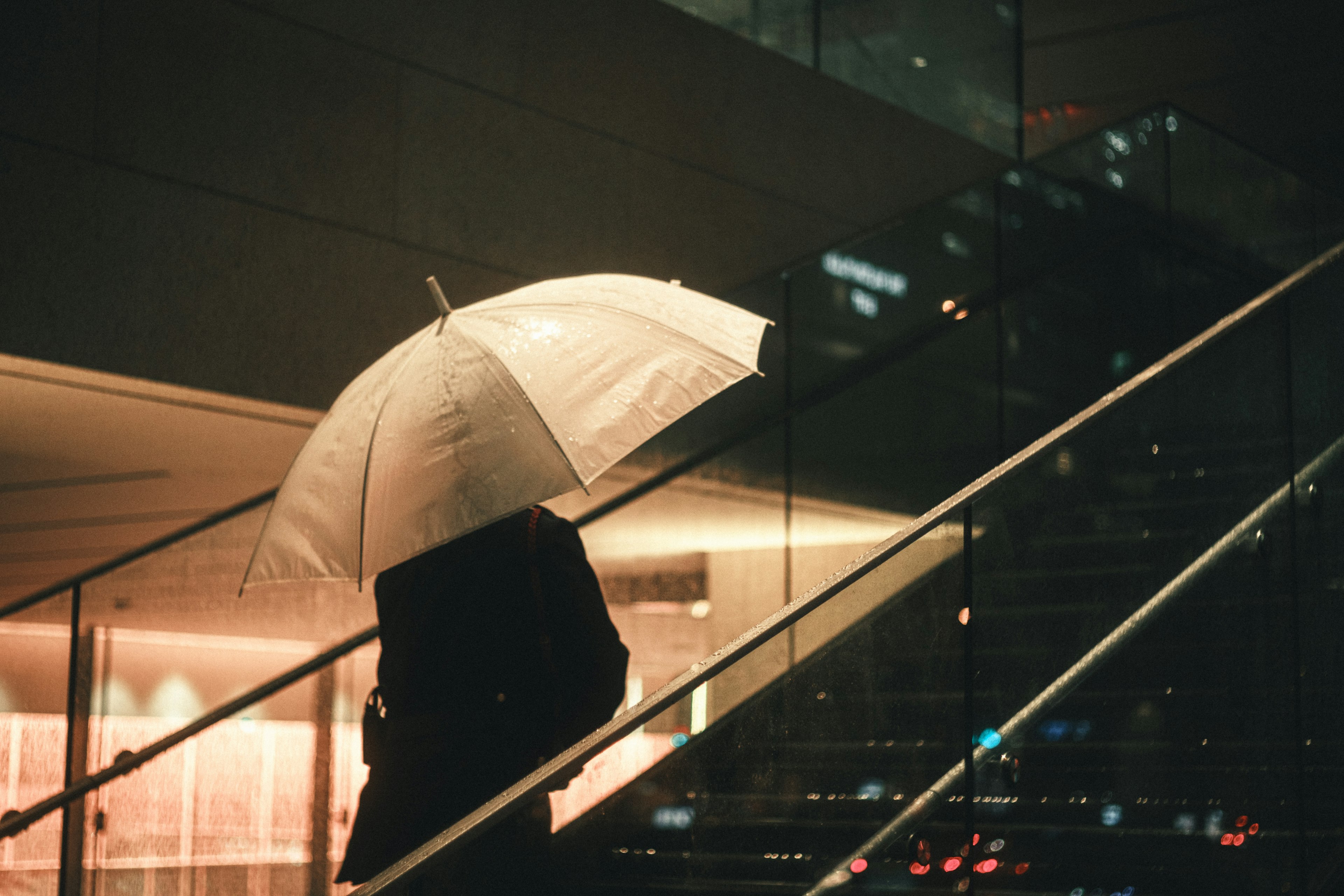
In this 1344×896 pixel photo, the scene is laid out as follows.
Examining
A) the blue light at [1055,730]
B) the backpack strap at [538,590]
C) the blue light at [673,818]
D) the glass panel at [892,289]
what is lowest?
the blue light at [673,818]

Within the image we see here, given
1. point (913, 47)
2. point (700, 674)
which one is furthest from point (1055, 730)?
point (913, 47)

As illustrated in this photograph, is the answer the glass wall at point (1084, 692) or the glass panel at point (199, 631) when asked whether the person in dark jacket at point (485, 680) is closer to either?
the glass wall at point (1084, 692)

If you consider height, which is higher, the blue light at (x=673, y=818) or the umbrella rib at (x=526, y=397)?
the umbrella rib at (x=526, y=397)

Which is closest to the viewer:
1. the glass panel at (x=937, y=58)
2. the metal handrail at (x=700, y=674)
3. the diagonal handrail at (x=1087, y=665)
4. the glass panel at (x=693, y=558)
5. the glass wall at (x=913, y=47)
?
the metal handrail at (x=700, y=674)

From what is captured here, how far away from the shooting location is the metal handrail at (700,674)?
1.95m

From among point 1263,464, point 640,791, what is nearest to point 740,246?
point 1263,464

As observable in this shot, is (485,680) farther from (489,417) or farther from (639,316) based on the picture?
(639,316)

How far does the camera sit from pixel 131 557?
4164 millimetres

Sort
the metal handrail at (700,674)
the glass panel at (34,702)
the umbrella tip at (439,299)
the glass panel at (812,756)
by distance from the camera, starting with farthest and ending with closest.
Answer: the glass panel at (34,702) → the umbrella tip at (439,299) → the glass panel at (812,756) → the metal handrail at (700,674)

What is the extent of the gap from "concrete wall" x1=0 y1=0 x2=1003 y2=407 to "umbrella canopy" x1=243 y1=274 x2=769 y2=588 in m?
1.66

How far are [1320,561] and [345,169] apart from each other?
345 cm

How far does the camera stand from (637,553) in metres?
5.11

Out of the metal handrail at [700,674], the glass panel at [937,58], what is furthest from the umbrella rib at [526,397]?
the glass panel at [937,58]

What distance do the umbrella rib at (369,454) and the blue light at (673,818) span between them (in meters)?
0.69
